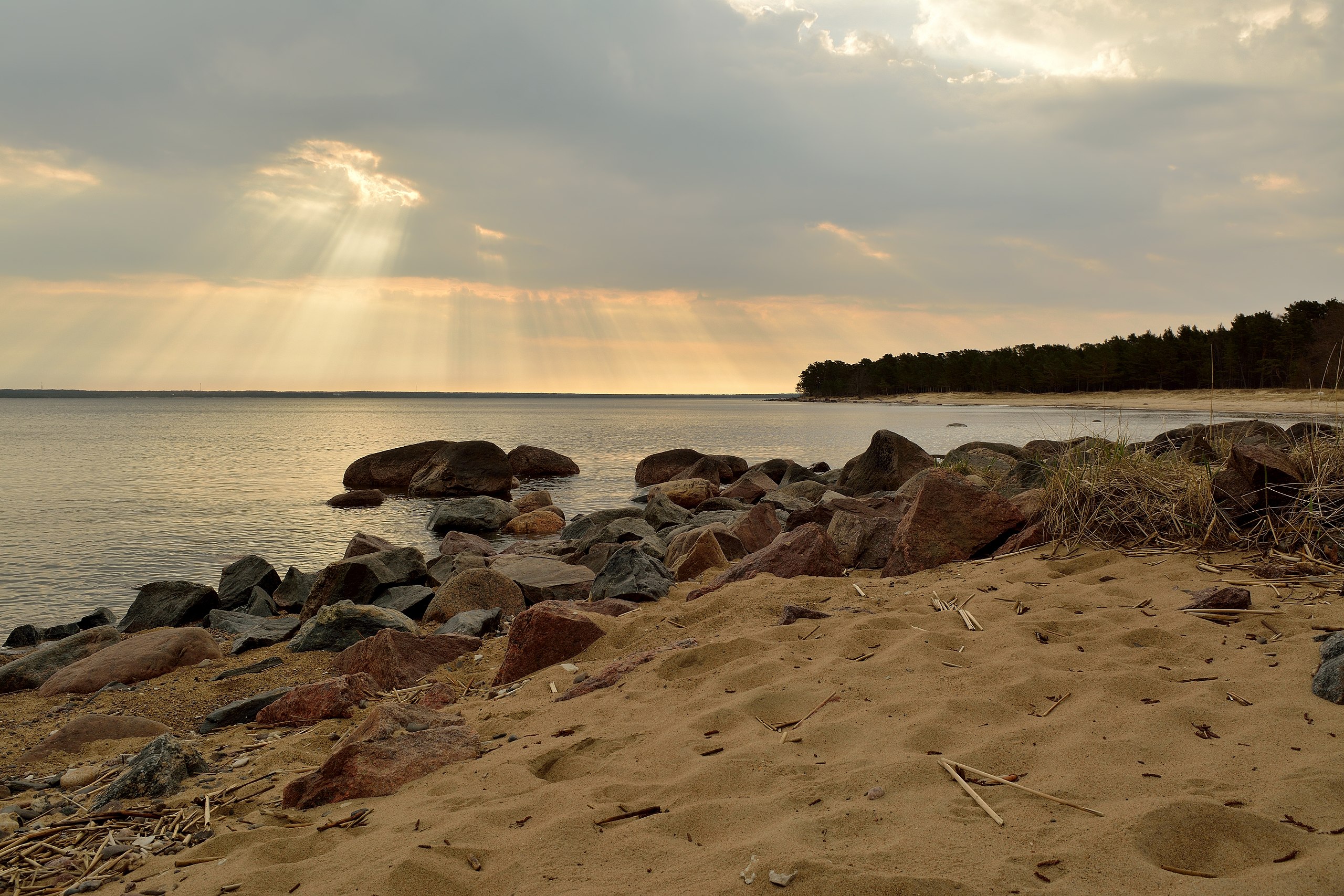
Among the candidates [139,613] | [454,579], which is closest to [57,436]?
[139,613]

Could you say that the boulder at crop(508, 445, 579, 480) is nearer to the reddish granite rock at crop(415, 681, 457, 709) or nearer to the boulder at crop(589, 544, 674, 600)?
the boulder at crop(589, 544, 674, 600)

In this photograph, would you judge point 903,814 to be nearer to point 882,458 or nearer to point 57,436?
point 882,458

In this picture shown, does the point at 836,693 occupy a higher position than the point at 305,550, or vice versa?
the point at 836,693

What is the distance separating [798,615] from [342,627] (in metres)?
4.64

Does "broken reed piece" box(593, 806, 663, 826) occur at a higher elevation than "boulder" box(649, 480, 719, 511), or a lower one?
higher

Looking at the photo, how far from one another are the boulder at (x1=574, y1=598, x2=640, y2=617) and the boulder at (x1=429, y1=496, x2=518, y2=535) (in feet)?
36.6

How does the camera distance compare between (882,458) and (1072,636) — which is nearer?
(1072,636)

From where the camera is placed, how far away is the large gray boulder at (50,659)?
6668 mm

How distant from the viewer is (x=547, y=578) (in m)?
8.73

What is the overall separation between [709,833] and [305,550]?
564 inches

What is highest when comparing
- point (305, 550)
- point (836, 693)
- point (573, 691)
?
point (836, 693)

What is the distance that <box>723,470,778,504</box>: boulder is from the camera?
20.0 metres

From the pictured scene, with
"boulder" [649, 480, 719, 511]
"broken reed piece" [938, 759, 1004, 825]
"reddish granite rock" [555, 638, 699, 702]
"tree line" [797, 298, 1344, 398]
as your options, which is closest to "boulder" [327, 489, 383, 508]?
"boulder" [649, 480, 719, 511]

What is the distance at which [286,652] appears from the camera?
706 centimetres
